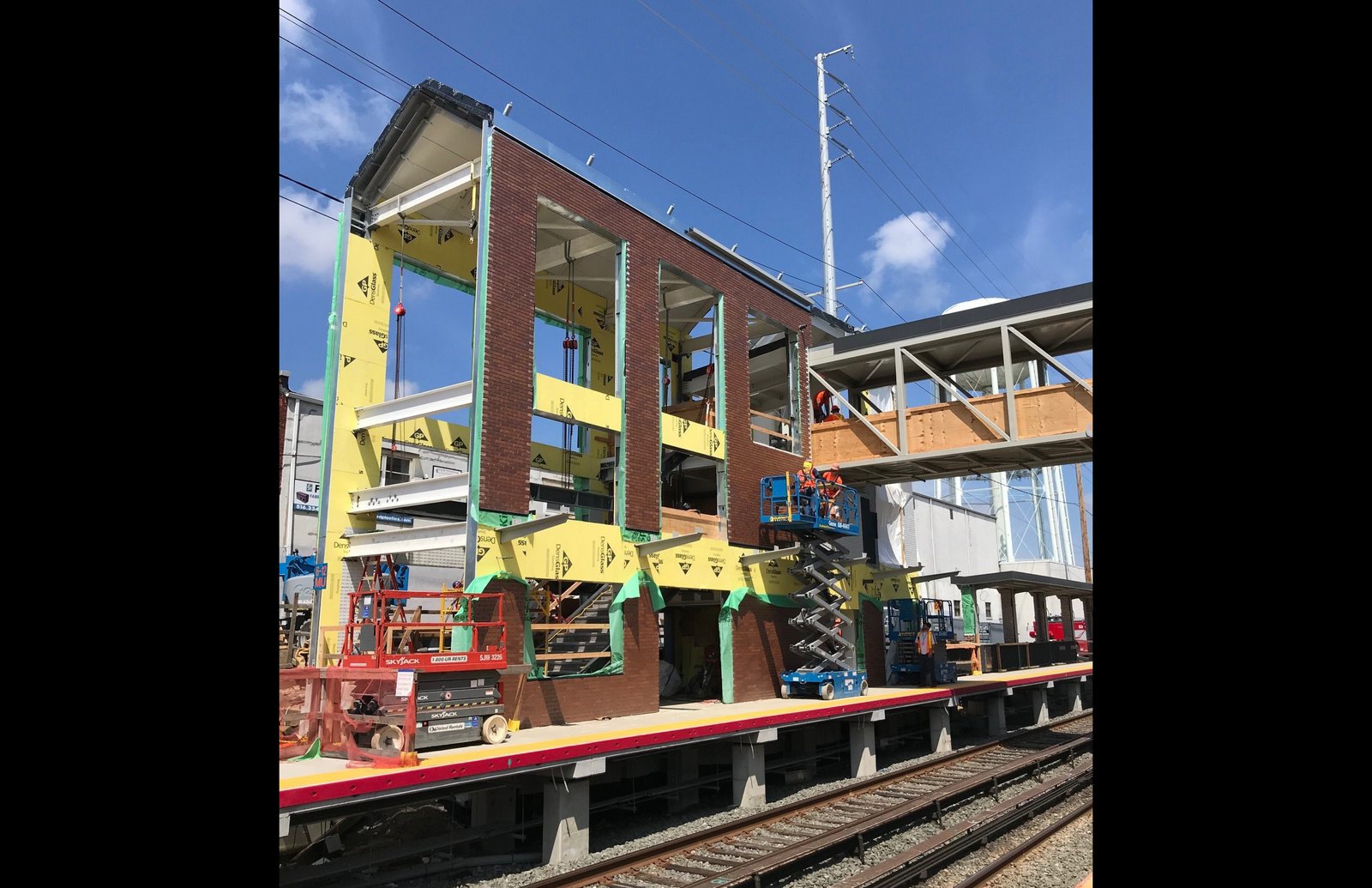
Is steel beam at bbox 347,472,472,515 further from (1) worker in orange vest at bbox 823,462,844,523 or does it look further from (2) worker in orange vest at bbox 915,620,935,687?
(2) worker in orange vest at bbox 915,620,935,687

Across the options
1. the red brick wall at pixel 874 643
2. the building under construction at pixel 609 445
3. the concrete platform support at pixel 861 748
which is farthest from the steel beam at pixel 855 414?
the concrete platform support at pixel 861 748

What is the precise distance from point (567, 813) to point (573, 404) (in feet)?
24.2

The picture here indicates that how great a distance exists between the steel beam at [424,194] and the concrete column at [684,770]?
10708 millimetres

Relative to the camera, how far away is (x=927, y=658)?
830 inches

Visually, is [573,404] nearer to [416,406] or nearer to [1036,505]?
[416,406]

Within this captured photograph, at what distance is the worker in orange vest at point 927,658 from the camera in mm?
21062

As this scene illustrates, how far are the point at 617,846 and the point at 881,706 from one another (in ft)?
24.9

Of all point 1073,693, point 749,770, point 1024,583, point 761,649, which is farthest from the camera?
point 1073,693

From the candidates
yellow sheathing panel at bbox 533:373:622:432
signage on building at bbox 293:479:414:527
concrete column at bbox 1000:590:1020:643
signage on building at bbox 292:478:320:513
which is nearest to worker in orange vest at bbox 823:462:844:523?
yellow sheathing panel at bbox 533:373:622:432

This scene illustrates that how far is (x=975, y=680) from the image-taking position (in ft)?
76.1

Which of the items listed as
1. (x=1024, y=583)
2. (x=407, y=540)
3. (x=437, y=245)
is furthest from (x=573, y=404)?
(x=1024, y=583)
